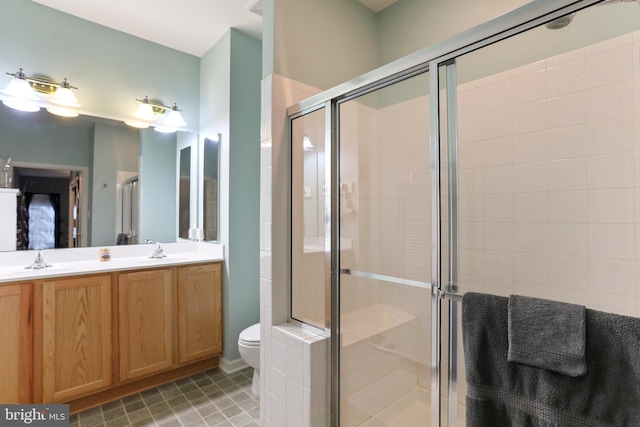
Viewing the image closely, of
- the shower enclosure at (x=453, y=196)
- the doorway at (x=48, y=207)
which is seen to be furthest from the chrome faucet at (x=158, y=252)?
the shower enclosure at (x=453, y=196)

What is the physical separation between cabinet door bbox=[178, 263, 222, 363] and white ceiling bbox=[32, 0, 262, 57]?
190cm

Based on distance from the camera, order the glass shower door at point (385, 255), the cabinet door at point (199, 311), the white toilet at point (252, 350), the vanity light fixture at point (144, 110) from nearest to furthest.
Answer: the glass shower door at point (385, 255)
the white toilet at point (252, 350)
the cabinet door at point (199, 311)
the vanity light fixture at point (144, 110)

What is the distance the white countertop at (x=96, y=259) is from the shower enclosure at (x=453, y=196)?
1.20 m

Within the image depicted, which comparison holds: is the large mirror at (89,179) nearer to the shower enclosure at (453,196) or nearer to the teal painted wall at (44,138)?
the teal painted wall at (44,138)

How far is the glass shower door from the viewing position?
1625 millimetres

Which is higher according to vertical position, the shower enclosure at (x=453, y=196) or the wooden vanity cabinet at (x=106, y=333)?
the shower enclosure at (x=453, y=196)

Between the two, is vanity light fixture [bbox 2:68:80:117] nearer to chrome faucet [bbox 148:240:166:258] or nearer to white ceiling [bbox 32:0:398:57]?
white ceiling [bbox 32:0:398:57]

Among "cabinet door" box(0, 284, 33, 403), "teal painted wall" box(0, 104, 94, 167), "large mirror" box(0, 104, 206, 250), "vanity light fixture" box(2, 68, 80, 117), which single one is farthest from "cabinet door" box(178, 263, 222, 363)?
"vanity light fixture" box(2, 68, 80, 117)

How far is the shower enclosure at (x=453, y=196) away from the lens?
3.96ft

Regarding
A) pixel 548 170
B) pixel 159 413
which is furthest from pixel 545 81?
pixel 159 413

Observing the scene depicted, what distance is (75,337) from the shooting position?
6.25ft

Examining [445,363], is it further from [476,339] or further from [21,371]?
[21,371]

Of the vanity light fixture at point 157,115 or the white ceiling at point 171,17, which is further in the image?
the vanity light fixture at point 157,115

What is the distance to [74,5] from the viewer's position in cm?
219
